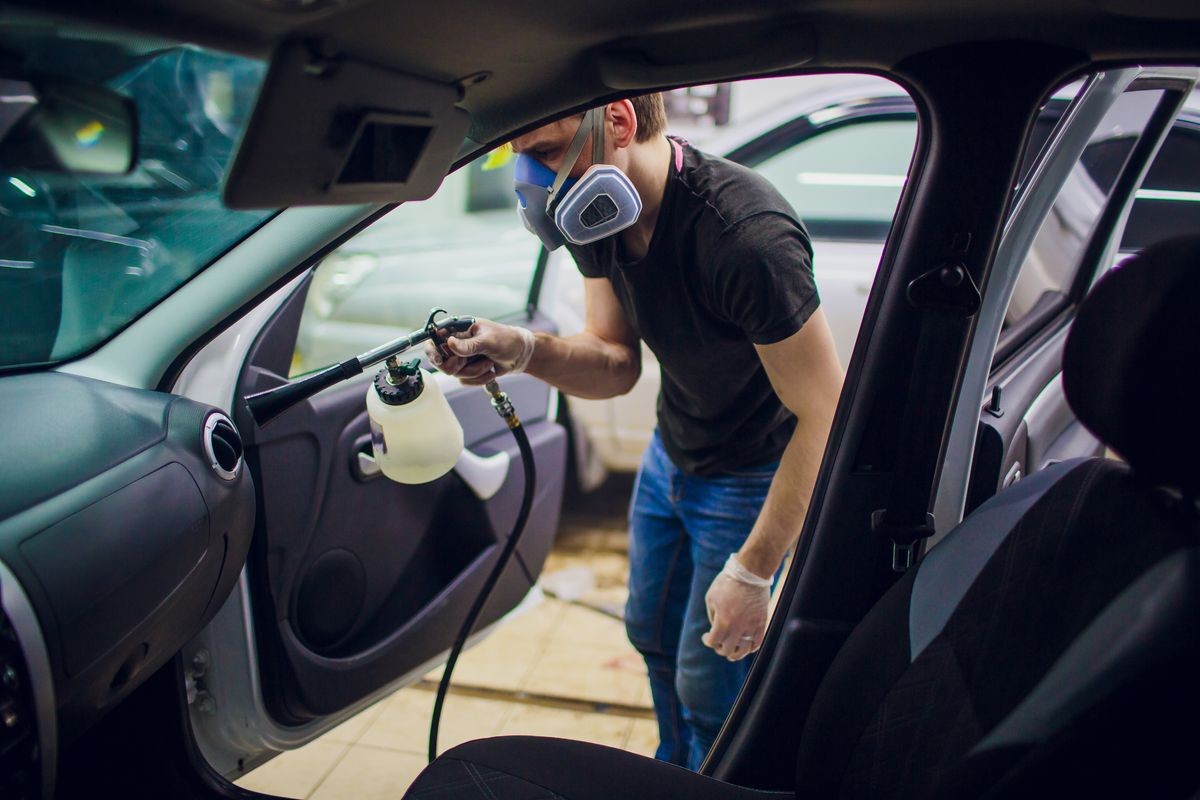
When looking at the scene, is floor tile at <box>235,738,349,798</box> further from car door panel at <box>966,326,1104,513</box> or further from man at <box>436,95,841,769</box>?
car door panel at <box>966,326,1104,513</box>

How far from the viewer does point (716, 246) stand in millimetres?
1431

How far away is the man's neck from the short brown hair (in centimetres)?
1

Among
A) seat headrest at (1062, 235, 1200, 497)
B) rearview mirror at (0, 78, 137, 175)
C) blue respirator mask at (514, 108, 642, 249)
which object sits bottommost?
seat headrest at (1062, 235, 1200, 497)

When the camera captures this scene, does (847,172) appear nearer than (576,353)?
No

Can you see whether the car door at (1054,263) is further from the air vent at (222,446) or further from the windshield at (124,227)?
the windshield at (124,227)

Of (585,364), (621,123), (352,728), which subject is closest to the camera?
(621,123)

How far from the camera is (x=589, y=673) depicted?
246cm

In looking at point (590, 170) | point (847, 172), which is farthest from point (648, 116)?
point (847, 172)

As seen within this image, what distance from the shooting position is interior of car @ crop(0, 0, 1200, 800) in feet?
2.86

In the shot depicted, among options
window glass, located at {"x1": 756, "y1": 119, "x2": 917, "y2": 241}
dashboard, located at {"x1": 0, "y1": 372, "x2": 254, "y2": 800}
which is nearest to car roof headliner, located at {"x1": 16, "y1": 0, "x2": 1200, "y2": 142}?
dashboard, located at {"x1": 0, "y1": 372, "x2": 254, "y2": 800}

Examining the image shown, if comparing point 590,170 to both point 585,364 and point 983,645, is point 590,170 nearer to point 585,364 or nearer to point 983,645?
point 585,364

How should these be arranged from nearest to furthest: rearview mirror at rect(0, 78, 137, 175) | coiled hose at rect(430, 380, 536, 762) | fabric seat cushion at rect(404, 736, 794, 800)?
rearview mirror at rect(0, 78, 137, 175)
fabric seat cushion at rect(404, 736, 794, 800)
coiled hose at rect(430, 380, 536, 762)

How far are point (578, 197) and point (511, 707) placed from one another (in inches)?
57.3

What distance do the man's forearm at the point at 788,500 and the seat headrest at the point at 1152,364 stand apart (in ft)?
1.71
